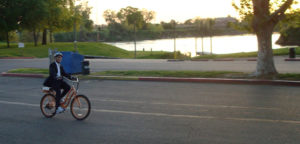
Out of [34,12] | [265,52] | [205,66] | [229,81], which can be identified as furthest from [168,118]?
[34,12]

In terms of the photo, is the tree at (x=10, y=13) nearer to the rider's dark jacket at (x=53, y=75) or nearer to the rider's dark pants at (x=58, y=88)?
the rider's dark jacket at (x=53, y=75)

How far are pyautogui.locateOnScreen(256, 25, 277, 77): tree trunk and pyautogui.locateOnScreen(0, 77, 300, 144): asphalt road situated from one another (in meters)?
1.59

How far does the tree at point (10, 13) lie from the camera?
49.2 metres

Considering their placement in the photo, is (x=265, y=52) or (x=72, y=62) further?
(x=72, y=62)

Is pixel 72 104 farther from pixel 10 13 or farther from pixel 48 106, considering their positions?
pixel 10 13

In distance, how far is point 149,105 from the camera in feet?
31.7

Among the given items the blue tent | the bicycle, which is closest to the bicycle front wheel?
the bicycle

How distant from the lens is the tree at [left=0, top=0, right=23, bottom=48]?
49.2 metres

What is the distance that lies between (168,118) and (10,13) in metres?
46.9

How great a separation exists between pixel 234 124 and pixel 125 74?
33.9ft

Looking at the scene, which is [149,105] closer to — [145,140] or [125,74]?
[145,140]

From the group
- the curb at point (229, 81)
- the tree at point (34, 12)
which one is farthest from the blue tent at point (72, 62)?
the tree at point (34, 12)

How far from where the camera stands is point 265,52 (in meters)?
13.9

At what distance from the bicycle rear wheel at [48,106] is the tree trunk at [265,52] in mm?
8793
